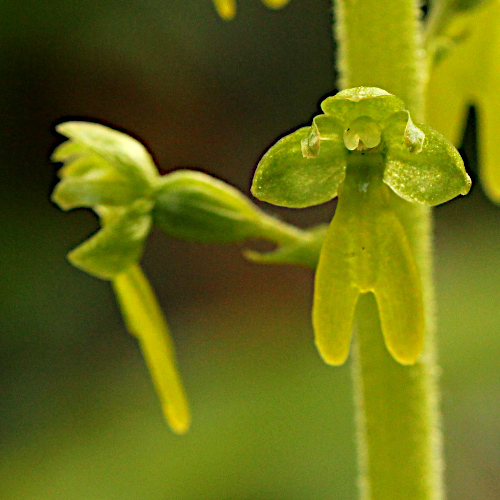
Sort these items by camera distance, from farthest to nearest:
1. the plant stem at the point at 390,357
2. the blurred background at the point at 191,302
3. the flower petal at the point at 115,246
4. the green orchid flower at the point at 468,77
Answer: the blurred background at the point at 191,302 → the green orchid flower at the point at 468,77 → the flower petal at the point at 115,246 → the plant stem at the point at 390,357

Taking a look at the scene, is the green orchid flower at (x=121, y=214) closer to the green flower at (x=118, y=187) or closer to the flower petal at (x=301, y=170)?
the green flower at (x=118, y=187)

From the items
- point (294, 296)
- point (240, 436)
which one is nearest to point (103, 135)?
point (240, 436)

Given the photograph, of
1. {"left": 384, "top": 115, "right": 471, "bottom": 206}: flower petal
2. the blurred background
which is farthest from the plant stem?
the blurred background

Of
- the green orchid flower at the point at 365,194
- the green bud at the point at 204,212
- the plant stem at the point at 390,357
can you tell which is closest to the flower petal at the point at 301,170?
the green orchid flower at the point at 365,194

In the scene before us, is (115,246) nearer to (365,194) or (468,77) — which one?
(365,194)

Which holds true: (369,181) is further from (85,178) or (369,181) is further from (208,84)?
(208,84)
